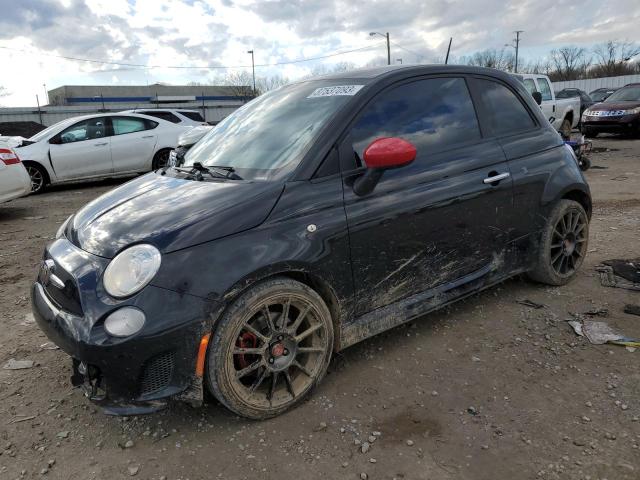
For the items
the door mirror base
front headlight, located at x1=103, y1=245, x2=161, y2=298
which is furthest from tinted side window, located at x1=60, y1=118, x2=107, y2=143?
the door mirror base

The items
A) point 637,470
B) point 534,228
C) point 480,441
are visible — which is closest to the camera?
point 637,470

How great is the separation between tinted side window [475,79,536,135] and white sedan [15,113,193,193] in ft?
27.8

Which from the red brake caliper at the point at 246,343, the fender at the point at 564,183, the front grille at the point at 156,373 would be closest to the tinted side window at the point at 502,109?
the fender at the point at 564,183

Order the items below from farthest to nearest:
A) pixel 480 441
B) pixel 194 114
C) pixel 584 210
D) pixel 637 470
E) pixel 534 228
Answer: pixel 194 114 < pixel 584 210 < pixel 534 228 < pixel 480 441 < pixel 637 470

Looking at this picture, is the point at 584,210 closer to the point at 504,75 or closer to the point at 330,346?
the point at 504,75

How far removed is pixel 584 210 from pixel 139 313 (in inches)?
142

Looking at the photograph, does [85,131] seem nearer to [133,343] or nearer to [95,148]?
[95,148]

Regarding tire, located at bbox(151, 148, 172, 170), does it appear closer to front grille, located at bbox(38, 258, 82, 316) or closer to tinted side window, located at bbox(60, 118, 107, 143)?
tinted side window, located at bbox(60, 118, 107, 143)

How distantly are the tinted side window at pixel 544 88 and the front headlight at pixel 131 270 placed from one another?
515 inches

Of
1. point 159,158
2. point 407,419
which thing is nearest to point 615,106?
point 159,158

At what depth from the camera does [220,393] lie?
2445 mm

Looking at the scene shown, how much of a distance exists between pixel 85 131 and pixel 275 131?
27.5 feet

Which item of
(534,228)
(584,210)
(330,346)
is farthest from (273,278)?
(584,210)

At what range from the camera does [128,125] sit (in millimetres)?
10531
